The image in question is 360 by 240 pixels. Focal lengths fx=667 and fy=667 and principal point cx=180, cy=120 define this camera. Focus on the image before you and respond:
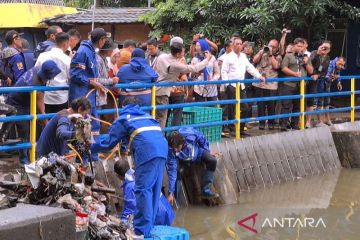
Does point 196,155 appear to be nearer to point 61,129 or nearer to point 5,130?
point 5,130

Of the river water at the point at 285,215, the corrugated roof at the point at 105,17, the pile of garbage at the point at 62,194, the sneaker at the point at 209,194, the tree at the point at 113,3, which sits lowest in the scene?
the river water at the point at 285,215

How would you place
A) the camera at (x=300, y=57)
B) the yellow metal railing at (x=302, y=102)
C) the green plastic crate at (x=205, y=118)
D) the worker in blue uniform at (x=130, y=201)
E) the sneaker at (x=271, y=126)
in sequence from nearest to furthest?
1. the worker in blue uniform at (x=130, y=201)
2. the green plastic crate at (x=205, y=118)
3. the yellow metal railing at (x=302, y=102)
4. the camera at (x=300, y=57)
5. the sneaker at (x=271, y=126)

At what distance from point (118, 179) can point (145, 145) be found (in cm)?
175

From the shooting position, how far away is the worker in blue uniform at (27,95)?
24.5 feet

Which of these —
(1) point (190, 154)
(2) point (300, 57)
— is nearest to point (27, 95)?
(1) point (190, 154)

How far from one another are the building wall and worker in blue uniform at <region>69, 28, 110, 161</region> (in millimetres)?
10294

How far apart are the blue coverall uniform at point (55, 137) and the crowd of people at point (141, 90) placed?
1 centimetres

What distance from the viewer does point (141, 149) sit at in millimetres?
6441

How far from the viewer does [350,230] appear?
8.08m

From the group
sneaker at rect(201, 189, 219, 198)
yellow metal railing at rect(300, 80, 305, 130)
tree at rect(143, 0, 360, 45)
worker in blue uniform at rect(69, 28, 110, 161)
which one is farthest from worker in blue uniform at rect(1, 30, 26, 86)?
tree at rect(143, 0, 360, 45)

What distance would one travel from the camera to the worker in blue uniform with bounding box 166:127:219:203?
8.38 m

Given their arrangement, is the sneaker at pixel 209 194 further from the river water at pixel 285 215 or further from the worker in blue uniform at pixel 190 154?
the river water at pixel 285 215

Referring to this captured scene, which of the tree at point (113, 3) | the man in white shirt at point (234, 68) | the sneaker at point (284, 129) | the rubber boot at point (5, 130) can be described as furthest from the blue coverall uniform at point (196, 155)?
the tree at point (113, 3)

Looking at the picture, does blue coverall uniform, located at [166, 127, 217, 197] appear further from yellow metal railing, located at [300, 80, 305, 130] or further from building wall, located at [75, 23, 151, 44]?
building wall, located at [75, 23, 151, 44]
